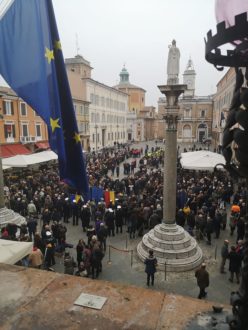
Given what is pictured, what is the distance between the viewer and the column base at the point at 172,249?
9773mm

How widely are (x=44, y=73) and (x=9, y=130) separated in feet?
86.8

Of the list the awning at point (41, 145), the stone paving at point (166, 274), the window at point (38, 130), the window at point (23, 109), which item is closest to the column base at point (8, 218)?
the stone paving at point (166, 274)

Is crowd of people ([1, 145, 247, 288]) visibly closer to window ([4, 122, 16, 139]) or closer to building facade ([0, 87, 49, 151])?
window ([4, 122, 16, 139])

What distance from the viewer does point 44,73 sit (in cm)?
467

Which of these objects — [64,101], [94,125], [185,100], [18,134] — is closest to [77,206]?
[64,101]

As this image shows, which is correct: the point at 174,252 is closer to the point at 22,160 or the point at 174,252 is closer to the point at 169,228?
the point at 169,228

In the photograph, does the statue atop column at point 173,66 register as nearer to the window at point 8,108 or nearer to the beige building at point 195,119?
the window at point 8,108

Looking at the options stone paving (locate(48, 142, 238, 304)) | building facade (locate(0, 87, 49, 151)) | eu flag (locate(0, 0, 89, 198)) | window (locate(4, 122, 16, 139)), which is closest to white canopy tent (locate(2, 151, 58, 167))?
building facade (locate(0, 87, 49, 151))

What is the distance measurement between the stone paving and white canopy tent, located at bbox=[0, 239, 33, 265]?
241cm

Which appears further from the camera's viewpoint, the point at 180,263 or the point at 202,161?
the point at 202,161

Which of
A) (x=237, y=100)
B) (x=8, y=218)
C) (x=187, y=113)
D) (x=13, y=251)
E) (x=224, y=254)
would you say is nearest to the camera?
(x=237, y=100)

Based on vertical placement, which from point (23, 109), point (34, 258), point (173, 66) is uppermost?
point (23, 109)

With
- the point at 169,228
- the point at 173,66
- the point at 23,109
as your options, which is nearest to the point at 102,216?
the point at 169,228

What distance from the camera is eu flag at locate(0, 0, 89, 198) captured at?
4.67 metres
